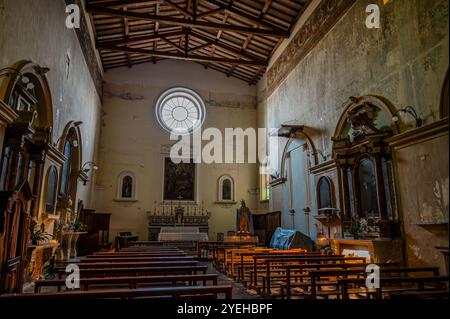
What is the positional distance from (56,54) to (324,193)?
8278mm

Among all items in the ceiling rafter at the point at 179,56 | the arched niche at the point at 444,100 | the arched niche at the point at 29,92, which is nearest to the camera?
the arched niche at the point at 444,100

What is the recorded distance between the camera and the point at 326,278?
6.96 meters

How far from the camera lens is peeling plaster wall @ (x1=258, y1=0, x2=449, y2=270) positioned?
242 inches

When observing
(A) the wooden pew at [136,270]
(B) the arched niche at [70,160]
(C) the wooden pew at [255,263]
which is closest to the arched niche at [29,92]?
(B) the arched niche at [70,160]

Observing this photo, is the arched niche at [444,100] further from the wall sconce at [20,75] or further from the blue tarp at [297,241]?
the wall sconce at [20,75]

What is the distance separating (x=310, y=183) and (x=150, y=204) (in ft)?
27.0

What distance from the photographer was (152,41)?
15750 millimetres

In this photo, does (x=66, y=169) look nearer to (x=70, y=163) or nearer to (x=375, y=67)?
(x=70, y=163)

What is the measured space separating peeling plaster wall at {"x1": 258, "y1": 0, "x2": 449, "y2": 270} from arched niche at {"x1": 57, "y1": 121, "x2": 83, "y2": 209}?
7.66 m

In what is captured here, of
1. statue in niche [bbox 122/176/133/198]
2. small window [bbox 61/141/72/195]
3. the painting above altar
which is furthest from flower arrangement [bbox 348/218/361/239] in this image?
statue in niche [bbox 122/176/133/198]

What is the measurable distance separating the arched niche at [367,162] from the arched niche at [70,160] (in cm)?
775

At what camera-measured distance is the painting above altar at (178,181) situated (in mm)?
16281

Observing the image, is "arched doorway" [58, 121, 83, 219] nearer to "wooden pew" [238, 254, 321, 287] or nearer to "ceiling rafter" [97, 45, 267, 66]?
"ceiling rafter" [97, 45, 267, 66]

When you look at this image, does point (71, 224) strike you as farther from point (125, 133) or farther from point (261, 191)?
point (261, 191)
